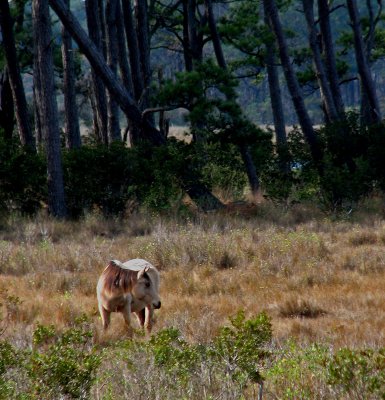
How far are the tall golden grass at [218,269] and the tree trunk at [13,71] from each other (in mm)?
5014

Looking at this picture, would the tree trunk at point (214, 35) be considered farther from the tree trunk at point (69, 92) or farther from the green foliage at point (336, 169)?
the green foliage at point (336, 169)

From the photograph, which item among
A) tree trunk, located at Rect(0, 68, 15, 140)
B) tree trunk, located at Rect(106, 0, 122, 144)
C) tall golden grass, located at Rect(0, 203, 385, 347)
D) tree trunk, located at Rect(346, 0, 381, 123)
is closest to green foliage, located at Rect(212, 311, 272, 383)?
tall golden grass, located at Rect(0, 203, 385, 347)

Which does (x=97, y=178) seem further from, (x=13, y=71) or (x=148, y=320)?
(x=148, y=320)

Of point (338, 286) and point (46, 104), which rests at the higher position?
point (46, 104)

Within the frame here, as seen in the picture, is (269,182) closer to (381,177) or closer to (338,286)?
(381,177)

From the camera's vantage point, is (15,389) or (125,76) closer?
(15,389)

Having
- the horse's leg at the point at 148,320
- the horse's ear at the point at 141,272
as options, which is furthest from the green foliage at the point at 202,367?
the horse's leg at the point at 148,320

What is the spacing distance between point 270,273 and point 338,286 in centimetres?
123

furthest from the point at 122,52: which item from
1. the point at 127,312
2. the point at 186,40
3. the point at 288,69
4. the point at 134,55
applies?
the point at 127,312

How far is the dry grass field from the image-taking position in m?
8.03

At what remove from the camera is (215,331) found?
7688 mm

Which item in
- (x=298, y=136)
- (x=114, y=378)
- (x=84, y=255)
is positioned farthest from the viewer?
(x=298, y=136)

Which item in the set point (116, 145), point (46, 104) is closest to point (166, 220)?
point (116, 145)

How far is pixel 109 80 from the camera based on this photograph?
17.7 m
